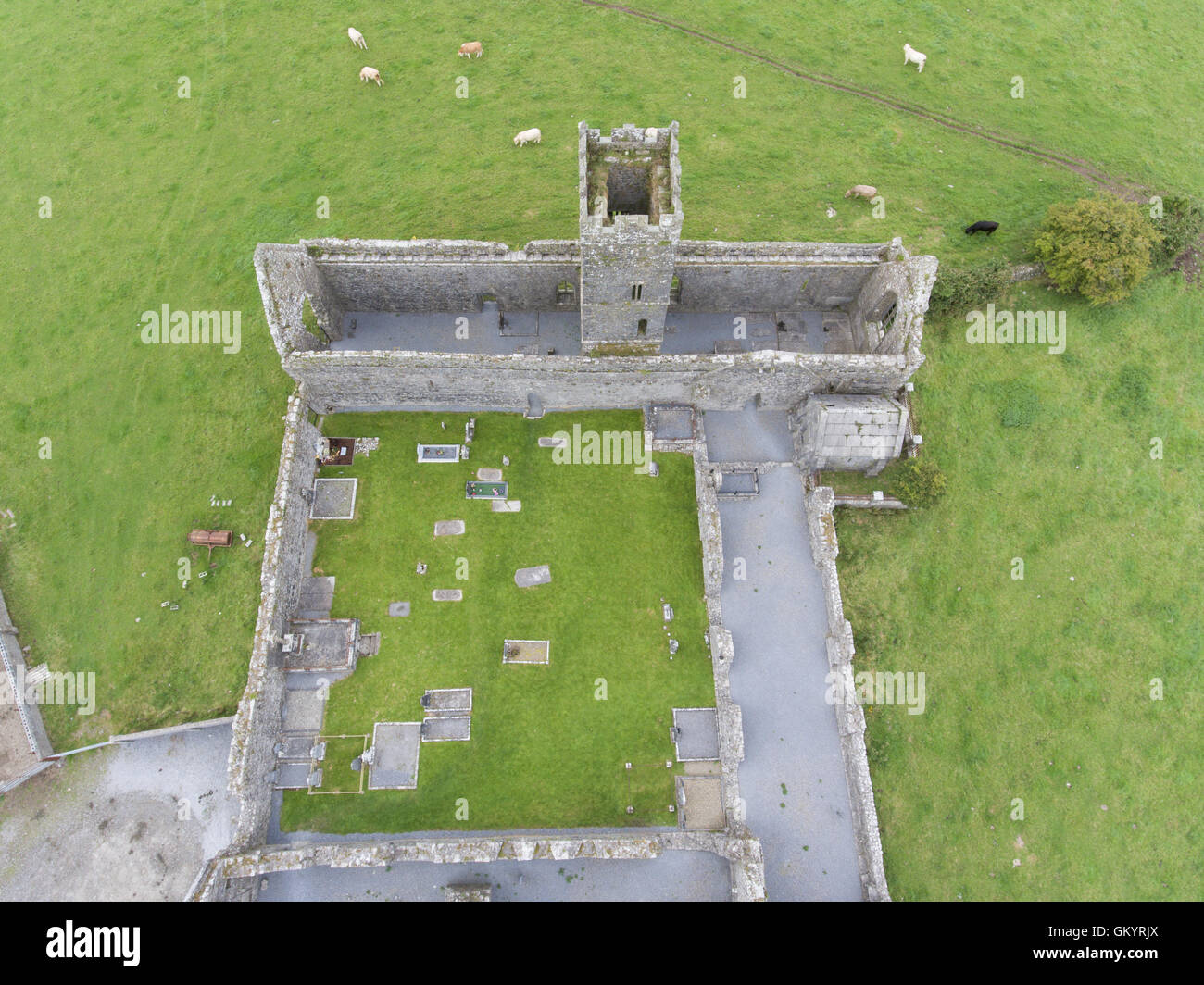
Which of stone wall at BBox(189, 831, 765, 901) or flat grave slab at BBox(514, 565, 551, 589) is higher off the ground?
flat grave slab at BBox(514, 565, 551, 589)

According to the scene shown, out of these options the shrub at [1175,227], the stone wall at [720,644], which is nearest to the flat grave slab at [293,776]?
the stone wall at [720,644]

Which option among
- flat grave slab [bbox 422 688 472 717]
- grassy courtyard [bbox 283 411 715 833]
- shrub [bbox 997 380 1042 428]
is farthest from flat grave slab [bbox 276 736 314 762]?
shrub [bbox 997 380 1042 428]

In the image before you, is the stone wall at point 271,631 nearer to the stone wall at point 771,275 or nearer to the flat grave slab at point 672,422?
the flat grave slab at point 672,422

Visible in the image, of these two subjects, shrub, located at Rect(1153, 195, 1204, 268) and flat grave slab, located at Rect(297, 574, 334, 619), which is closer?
flat grave slab, located at Rect(297, 574, 334, 619)

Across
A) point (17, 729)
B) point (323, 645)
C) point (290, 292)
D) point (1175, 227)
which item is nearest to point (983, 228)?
point (1175, 227)

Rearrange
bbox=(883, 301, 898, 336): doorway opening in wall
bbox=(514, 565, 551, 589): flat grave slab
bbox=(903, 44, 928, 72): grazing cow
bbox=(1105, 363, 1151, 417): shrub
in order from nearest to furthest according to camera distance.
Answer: bbox=(514, 565, 551, 589): flat grave slab → bbox=(883, 301, 898, 336): doorway opening in wall → bbox=(1105, 363, 1151, 417): shrub → bbox=(903, 44, 928, 72): grazing cow

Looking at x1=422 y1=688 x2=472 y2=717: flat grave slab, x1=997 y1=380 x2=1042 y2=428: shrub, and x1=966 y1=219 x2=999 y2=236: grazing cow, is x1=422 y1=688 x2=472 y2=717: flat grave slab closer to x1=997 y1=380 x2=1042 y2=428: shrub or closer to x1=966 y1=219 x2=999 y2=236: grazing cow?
x1=997 y1=380 x2=1042 y2=428: shrub

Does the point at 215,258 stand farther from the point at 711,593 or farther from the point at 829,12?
the point at 829,12
